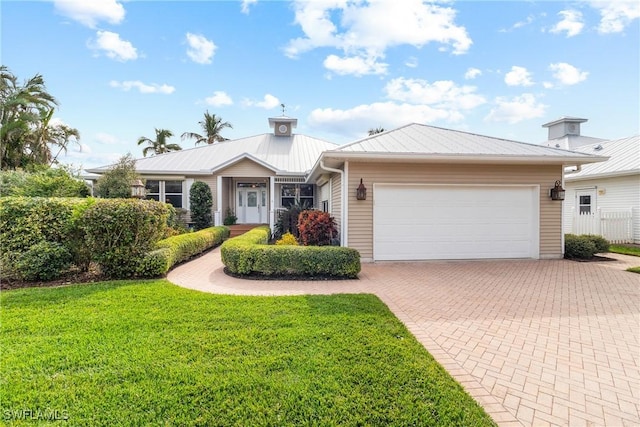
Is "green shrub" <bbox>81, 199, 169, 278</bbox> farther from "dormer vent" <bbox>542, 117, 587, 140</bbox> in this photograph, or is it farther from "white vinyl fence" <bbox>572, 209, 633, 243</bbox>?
"dormer vent" <bbox>542, 117, 587, 140</bbox>

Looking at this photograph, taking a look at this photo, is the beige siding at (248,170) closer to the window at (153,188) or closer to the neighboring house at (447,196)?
the window at (153,188)

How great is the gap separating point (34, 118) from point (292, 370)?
2261 cm

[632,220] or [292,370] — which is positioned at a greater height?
[632,220]

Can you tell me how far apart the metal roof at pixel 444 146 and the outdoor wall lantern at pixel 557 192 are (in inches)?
38.6

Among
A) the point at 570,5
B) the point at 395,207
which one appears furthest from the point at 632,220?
the point at 395,207

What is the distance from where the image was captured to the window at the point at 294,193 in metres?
16.0

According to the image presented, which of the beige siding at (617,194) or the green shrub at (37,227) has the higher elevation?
the beige siding at (617,194)

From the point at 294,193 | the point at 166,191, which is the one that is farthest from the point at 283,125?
the point at 166,191

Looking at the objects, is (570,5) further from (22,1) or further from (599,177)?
(22,1)

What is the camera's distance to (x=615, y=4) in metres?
6.73

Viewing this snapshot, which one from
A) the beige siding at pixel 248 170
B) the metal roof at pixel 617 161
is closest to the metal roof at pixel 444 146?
the metal roof at pixel 617 161

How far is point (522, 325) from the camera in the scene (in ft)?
13.5

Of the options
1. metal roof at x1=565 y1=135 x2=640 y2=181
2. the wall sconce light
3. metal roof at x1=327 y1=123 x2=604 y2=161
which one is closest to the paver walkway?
the wall sconce light

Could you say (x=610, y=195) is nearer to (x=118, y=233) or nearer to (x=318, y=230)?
(x=318, y=230)
